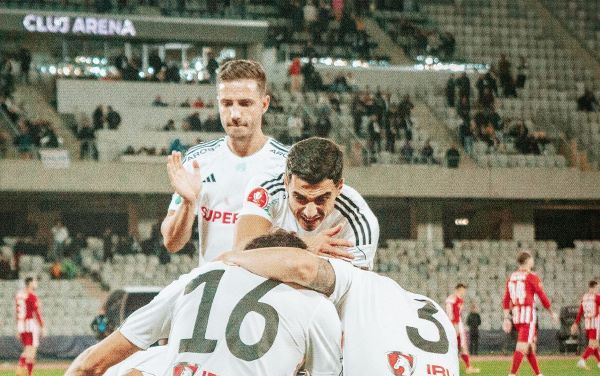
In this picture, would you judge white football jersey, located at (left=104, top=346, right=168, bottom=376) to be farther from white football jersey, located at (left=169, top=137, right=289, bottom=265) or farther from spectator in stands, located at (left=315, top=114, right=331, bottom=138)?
spectator in stands, located at (left=315, top=114, right=331, bottom=138)

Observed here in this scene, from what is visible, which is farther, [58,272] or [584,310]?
[58,272]

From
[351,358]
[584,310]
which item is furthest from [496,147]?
[351,358]

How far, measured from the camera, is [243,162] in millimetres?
6984

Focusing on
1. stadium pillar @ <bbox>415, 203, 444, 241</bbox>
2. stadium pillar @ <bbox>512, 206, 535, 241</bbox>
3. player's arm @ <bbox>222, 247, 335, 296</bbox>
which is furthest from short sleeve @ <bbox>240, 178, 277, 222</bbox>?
stadium pillar @ <bbox>512, 206, 535, 241</bbox>

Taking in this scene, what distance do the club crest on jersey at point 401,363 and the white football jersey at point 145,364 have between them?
3.42 feet

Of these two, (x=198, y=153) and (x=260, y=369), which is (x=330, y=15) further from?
(x=260, y=369)

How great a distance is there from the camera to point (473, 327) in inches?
1042

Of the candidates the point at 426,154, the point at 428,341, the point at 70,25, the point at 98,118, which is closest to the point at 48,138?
the point at 98,118

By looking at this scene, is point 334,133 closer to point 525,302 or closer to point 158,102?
point 158,102

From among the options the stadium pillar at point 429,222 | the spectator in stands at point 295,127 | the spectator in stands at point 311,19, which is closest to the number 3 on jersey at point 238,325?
the spectator in stands at point 295,127

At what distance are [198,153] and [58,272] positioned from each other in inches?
804

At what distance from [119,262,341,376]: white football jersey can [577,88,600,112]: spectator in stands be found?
3057cm

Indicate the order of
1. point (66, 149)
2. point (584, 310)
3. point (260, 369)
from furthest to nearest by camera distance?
point (66, 149) < point (584, 310) < point (260, 369)

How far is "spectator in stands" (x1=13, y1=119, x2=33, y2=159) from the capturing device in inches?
1091
